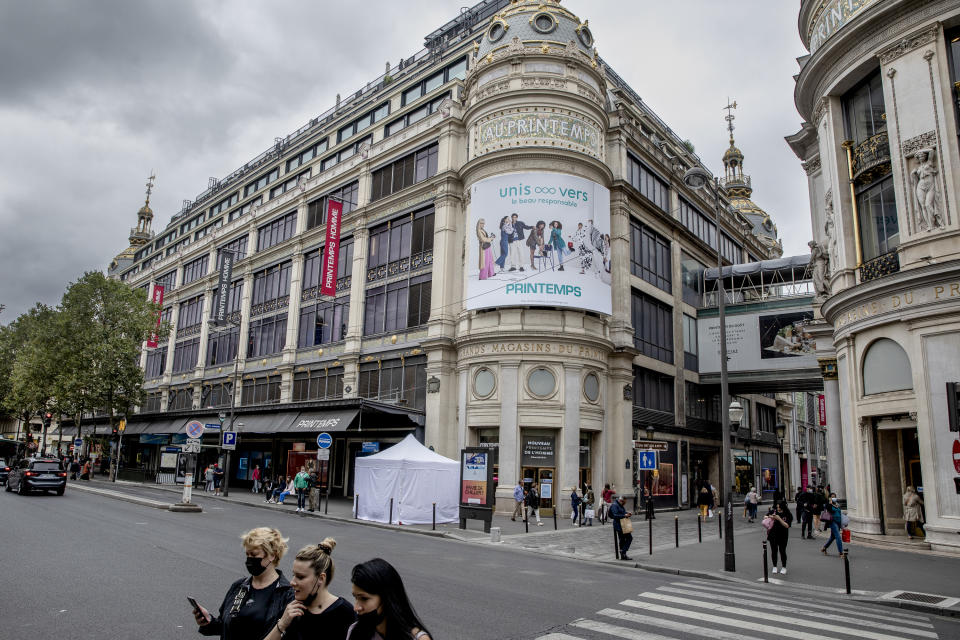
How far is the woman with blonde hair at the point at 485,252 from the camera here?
3045 cm

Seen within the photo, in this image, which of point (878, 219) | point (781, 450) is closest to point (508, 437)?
point (878, 219)

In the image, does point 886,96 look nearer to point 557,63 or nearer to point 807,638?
point 557,63

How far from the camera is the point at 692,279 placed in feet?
147

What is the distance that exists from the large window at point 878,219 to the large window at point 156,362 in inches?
2302

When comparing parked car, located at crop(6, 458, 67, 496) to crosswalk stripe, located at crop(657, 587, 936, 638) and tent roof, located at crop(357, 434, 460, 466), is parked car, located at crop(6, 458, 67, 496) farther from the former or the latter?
crosswalk stripe, located at crop(657, 587, 936, 638)

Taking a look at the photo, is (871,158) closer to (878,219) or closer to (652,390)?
(878,219)

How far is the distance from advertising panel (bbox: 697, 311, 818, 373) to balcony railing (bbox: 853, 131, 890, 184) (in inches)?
616

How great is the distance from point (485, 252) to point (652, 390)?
1437 centimetres

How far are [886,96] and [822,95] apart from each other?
3274 mm

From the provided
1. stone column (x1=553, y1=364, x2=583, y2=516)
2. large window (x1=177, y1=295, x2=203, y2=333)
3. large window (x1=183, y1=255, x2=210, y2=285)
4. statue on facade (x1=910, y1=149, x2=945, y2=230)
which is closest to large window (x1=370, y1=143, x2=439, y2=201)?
stone column (x1=553, y1=364, x2=583, y2=516)

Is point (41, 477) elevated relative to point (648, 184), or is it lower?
lower

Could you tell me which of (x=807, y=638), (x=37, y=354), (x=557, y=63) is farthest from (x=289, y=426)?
(x=807, y=638)

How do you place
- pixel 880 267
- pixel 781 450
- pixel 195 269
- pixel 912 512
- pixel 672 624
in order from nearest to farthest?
pixel 672 624
pixel 912 512
pixel 880 267
pixel 781 450
pixel 195 269

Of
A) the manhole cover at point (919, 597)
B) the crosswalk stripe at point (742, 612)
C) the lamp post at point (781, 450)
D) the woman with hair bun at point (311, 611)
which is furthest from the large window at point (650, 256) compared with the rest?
the woman with hair bun at point (311, 611)
